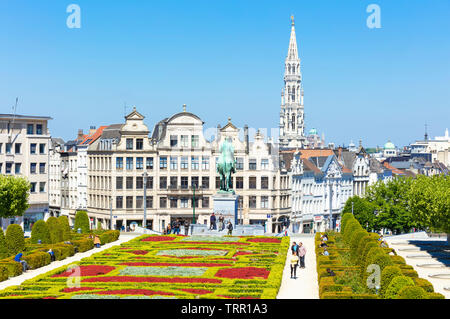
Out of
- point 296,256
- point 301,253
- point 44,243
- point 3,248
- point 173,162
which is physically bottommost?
point 44,243

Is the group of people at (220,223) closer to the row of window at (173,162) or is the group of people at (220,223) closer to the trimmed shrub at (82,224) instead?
the trimmed shrub at (82,224)

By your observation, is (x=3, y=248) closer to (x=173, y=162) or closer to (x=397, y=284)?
(x=397, y=284)

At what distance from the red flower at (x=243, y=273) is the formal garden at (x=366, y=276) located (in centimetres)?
357

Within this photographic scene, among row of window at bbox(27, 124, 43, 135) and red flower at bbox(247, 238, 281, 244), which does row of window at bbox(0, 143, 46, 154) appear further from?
red flower at bbox(247, 238, 281, 244)

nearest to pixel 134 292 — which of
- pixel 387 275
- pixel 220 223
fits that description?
pixel 387 275

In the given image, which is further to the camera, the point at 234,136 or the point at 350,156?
the point at 350,156

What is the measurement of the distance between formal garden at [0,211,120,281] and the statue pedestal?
944 centimetres

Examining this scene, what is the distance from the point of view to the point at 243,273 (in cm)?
5162

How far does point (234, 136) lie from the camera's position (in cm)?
11138

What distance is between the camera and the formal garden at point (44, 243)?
5459cm

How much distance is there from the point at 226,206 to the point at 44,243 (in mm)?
17849
